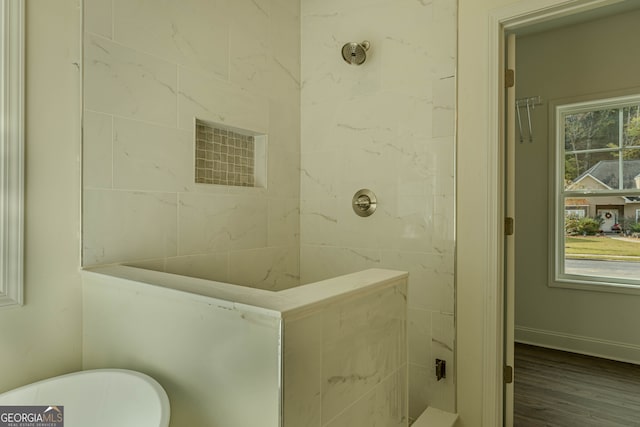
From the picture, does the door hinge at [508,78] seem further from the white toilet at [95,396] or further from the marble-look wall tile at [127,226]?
the white toilet at [95,396]

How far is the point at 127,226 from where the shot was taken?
59.1 inches

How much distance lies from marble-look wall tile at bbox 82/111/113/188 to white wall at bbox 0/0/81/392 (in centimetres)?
3

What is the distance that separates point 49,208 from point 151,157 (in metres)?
0.43

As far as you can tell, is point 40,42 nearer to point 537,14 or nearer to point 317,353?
point 317,353

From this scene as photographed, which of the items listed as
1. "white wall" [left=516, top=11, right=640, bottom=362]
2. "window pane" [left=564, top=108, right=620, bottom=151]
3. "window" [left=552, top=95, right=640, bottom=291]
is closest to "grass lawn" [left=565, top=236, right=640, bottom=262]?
"window" [left=552, top=95, right=640, bottom=291]

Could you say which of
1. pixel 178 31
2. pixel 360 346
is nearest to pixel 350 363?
pixel 360 346

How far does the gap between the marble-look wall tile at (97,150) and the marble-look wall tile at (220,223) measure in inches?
13.5

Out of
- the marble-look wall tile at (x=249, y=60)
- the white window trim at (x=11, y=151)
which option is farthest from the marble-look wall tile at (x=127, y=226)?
the marble-look wall tile at (x=249, y=60)

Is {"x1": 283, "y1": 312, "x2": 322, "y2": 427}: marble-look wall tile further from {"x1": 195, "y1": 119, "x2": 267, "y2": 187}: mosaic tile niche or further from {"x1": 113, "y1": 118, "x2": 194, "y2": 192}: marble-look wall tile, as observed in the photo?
{"x1": 195, "y1": 119, "x2": 267, "y2": 187}: mosaic tile niche

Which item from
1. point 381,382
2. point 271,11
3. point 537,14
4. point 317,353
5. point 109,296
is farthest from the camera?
point 271,11

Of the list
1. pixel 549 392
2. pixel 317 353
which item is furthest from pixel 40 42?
pixel 549 392

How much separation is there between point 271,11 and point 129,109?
1179 millimetres

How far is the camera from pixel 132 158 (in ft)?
4.99

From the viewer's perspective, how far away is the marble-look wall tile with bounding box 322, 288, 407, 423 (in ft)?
3.00
